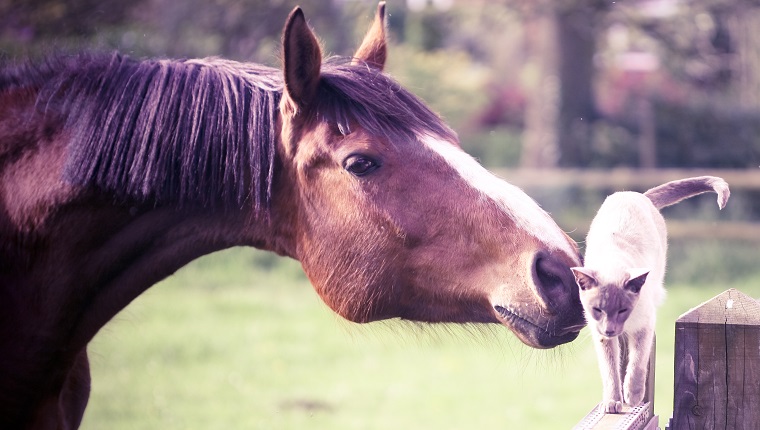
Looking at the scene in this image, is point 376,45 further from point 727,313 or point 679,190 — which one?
point 727,313

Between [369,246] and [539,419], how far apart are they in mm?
5777

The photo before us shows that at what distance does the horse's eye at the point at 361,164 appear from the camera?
2580 mm

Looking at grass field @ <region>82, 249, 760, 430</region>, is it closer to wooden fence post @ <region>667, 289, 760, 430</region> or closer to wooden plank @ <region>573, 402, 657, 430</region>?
wooden fence post @ <region>667, 289, 760, 430</region>

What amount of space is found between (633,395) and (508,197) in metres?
0.65

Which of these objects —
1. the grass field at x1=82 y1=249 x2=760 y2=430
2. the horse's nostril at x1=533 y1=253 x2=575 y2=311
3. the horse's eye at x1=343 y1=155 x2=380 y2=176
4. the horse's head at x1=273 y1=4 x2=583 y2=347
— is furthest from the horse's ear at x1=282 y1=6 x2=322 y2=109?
the grass field at x1=82 y1=249 x2=760 y2=430

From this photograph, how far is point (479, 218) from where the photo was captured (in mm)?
2445

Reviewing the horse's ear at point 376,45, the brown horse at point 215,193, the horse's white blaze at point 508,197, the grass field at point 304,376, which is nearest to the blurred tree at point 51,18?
the grass field at point 304,376

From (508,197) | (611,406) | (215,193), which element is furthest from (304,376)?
(611,406)

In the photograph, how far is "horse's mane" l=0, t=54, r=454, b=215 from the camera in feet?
8.74

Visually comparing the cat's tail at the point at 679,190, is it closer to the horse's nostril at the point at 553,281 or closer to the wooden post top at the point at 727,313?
the horse's nostril at the point at 553,281

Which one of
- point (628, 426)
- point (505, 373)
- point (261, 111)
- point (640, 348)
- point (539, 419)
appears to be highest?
point (261, 111)

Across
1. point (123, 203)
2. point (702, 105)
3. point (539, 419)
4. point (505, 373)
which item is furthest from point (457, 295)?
point (702, 105)

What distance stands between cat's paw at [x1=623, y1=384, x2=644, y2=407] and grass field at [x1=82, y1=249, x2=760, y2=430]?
444cm

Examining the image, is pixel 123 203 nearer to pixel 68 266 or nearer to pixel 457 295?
pixel 68 266
